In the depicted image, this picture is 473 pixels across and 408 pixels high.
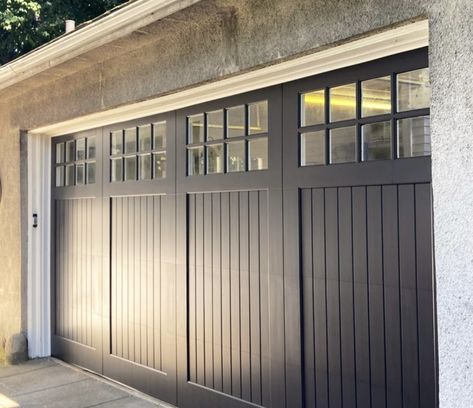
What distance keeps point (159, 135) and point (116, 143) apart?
2.36 feet

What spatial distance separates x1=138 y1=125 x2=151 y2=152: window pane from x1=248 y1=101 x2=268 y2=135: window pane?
1.32 m

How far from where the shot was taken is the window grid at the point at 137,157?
5.10 m

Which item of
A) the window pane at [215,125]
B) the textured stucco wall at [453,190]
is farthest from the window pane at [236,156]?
the textured stucco wall at [453,190]

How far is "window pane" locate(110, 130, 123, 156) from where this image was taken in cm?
561

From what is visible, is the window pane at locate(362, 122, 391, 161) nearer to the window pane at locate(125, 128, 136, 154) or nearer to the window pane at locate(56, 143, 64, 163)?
the window pane at locate(125, 128, 136, 154)

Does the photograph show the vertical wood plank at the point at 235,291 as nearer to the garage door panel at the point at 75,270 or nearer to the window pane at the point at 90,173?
the garage door panel at the point at 75,270

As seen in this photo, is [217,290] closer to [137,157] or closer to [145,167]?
[145,167]

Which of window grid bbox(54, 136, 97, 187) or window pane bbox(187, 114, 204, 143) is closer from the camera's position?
window pane bbox(187, 114, 204, 143)

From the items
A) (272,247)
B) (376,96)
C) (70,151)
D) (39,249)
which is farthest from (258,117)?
(39,249)

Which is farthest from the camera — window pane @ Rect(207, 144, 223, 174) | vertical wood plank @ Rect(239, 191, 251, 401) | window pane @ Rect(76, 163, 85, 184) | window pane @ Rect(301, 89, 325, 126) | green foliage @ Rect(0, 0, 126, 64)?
green foliage @ Rect(0, 0, 126, 64)

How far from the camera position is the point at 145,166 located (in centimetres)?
530

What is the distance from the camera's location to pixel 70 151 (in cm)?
639

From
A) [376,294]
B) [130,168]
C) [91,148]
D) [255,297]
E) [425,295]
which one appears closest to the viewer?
[425,295]

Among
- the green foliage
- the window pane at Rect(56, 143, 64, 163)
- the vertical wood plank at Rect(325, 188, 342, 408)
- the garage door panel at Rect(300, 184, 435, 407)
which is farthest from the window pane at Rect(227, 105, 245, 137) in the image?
the green foliage
